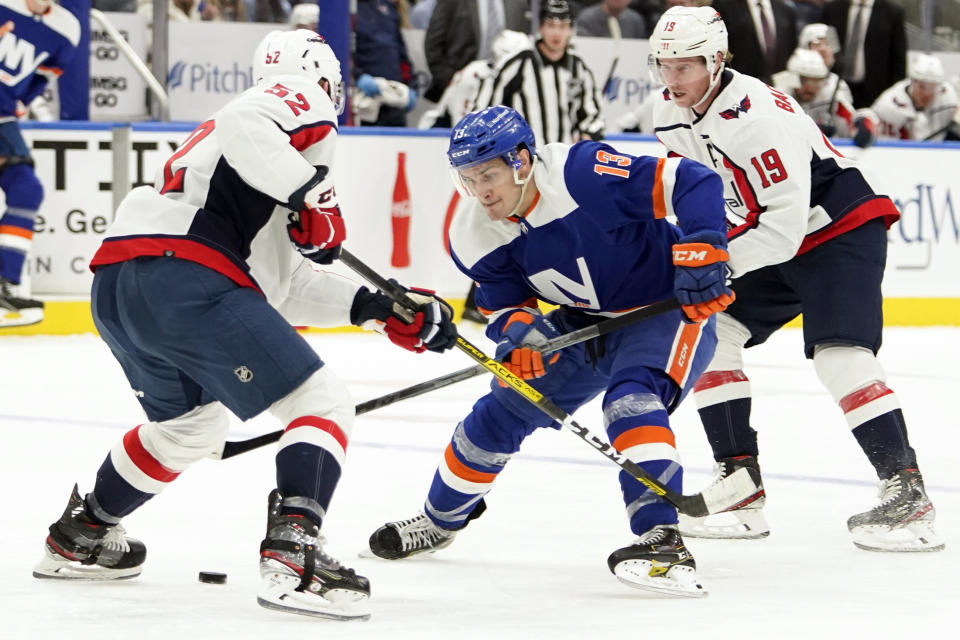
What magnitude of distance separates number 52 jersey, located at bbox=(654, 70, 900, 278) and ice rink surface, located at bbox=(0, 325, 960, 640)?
66 centimetres

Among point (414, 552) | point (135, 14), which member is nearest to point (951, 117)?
point (135, 14)

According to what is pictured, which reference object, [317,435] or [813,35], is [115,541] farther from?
[813,35]

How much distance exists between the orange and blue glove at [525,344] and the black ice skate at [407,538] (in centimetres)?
35

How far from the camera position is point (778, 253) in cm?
335

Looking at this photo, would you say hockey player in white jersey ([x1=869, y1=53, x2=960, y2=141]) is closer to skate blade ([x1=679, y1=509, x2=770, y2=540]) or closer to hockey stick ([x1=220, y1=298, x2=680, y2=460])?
skate blade ([x1=679, y1=509, x2=770, y2=540])

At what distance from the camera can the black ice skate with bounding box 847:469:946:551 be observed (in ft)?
10.9

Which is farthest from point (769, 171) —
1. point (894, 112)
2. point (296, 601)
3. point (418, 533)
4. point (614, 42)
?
point (894, 112)

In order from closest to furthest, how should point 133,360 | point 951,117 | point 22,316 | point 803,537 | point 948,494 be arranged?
1. point 133,360
2. point 803,537
3. point 948,494
4. point 22,316
5. point 951,117

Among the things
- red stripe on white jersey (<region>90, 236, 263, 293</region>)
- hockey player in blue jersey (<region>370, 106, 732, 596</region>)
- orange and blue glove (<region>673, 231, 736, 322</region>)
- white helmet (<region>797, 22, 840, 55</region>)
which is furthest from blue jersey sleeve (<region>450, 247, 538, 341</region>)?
white helmet (<region>797, 22, 840, 55</region>)

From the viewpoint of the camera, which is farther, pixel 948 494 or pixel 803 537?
pixel 948 494

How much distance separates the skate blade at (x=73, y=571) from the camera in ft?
9.83

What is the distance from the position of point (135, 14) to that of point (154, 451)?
4804mm

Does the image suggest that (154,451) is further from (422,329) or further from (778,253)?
(778,253)

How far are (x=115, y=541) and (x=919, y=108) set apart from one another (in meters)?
6.49
